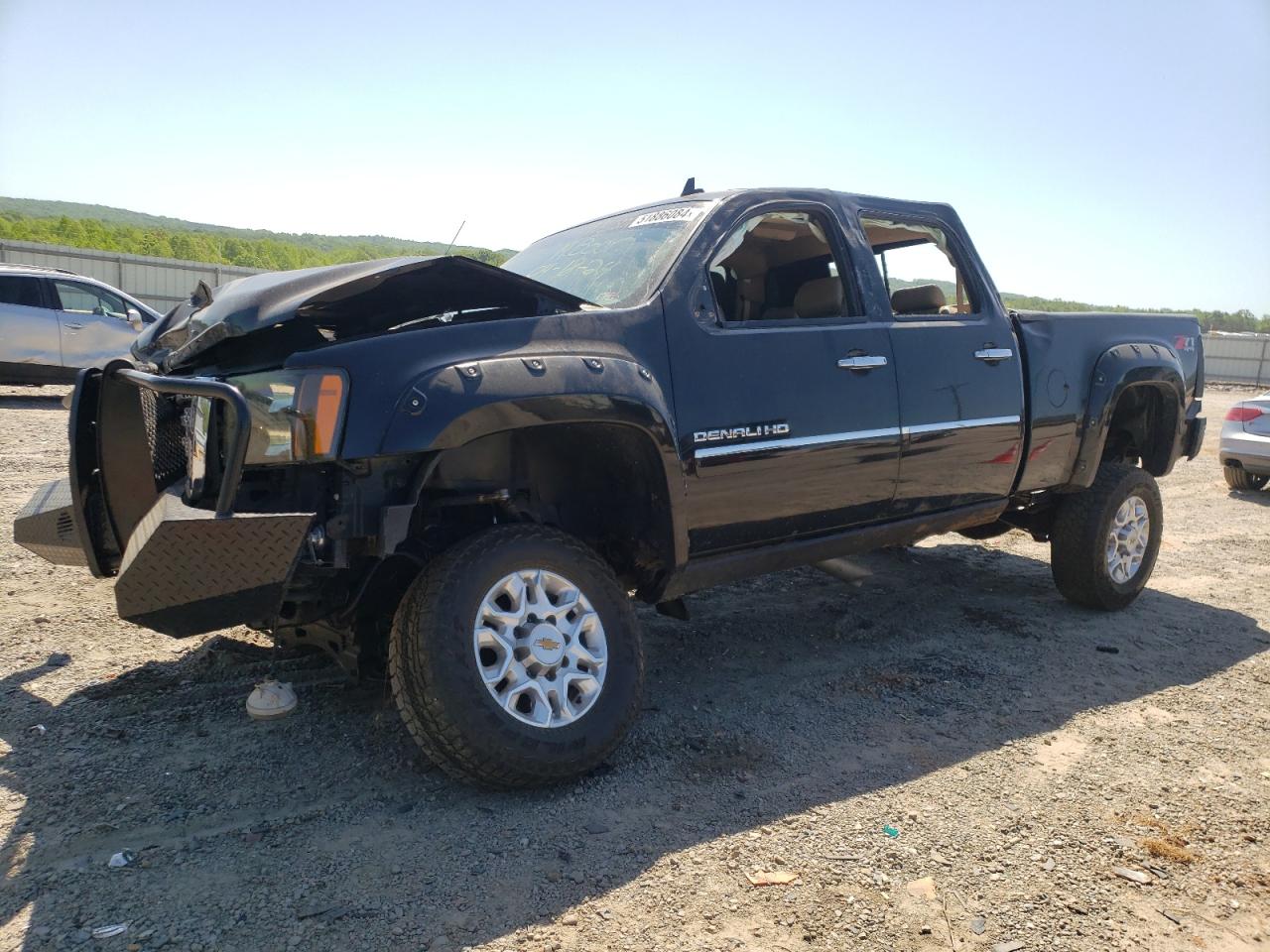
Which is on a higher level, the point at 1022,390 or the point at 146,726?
the point at 1022,390

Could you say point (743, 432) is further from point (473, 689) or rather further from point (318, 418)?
point (318, 418)

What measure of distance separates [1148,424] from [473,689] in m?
4.82

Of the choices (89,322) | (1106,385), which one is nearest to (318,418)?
(1106,385)

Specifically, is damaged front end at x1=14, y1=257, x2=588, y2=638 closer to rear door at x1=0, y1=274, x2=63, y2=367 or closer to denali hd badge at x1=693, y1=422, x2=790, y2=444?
denali hd badge at x1=693, y1=422, x2=790, y2=444

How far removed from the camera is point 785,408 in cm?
372

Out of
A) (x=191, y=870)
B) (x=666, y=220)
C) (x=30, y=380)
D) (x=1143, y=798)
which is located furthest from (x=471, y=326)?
(x=30, y=380)

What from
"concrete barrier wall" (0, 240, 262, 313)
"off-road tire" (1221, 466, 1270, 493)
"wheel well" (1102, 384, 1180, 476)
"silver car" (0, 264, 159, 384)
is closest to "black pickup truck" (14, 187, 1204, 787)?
"wheel well" (1102, 384, 1180, 476)

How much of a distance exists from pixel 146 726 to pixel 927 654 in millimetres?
3441

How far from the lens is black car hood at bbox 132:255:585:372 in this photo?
301 cm

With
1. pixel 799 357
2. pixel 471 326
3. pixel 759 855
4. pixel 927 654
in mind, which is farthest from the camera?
pixel 927 654

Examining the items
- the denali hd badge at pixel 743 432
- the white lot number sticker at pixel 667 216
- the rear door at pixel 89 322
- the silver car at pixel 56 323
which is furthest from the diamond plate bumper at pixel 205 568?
the rear door at pixel 89 322

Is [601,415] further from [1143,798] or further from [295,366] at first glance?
[1143,798]

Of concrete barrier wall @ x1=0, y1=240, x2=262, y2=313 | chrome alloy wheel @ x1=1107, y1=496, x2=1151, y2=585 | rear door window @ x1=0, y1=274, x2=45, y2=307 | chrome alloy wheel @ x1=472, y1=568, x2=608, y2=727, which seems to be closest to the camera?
chrome alloy wheel @ x1=472, y1=568, x2=608, y2=727

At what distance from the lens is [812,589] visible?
18.8 ft
